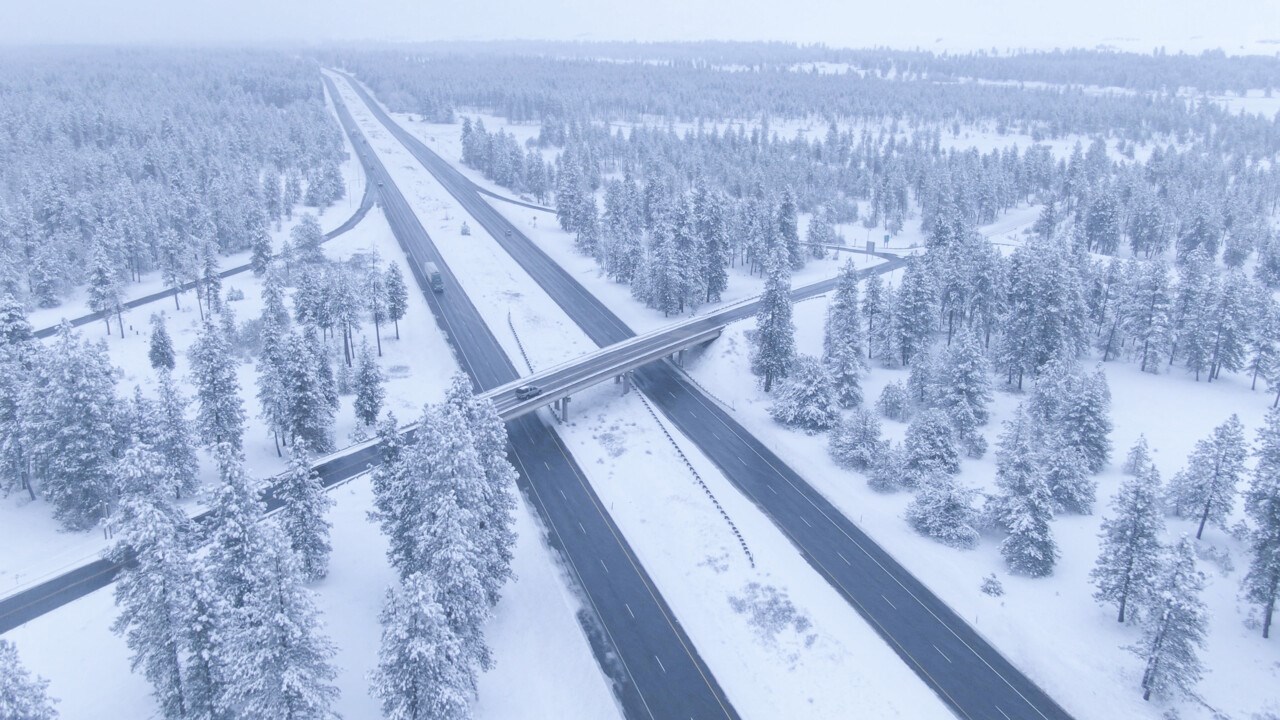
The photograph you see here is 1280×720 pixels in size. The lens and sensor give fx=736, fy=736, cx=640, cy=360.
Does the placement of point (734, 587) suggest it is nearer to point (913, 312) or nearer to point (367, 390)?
point (367, 390)

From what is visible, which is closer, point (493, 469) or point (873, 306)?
point (493, 469)

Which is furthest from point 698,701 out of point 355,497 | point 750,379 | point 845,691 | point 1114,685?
point 750,379

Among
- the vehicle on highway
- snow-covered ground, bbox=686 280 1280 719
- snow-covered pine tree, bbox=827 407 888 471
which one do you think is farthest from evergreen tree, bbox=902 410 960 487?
the vehicle on highway

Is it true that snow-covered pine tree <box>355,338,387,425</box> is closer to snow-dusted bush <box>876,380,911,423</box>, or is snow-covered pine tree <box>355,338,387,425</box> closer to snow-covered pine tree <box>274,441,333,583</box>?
snow-covered pine tree <box>274,441,333,583</box>

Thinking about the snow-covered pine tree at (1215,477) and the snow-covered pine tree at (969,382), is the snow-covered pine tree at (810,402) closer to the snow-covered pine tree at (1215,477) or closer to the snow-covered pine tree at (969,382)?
the snow-covered pine tree at (969,382)

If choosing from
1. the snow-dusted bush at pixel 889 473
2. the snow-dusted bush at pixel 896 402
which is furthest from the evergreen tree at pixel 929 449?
the snow-dusted bush at pixel 896 402

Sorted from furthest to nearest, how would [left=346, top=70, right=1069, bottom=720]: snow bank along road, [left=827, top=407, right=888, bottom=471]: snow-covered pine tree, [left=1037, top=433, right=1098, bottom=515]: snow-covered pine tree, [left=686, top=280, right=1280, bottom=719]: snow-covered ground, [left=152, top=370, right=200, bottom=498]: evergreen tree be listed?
[left=827, top=407, right=888, bottom=471]: snow-covered pine tree → [left=1037, top=433, right=1098, bottom=515]: snow-covered pine tree → [left=152, top=370, right=200, bottom=498]: evergreen tree → [left=346, top=70, right=1069, bottom=720]: snow bank along road → [left=686, top=280, right=1280, bottom=719]: snow-covered ground

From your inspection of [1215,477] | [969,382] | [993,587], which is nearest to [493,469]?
[993,587]
